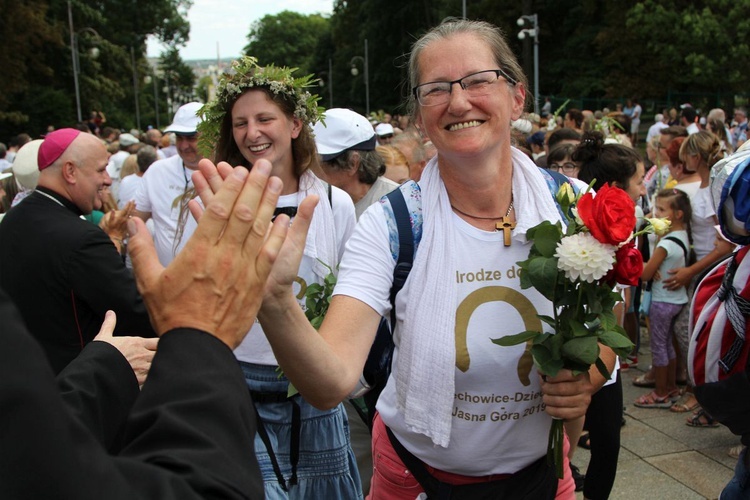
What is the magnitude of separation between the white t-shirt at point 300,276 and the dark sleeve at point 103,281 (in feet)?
1.92

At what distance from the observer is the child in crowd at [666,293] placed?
6.16m

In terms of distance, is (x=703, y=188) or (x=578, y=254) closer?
(x=578, y=254)

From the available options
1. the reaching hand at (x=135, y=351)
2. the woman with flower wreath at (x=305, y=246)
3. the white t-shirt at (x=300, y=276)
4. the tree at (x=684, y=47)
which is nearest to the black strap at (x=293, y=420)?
the woman with flower wreath at (x=305, y=246)

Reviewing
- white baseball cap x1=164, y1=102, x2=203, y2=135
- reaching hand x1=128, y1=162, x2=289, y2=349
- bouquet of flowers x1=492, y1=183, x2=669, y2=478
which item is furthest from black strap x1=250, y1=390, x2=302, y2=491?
white baseball cap x1=164, y1=102, x2=203, y2=135

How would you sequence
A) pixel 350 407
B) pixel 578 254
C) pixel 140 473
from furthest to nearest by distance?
pixel 350 407 → pixel 578 254 → pixel 140 473

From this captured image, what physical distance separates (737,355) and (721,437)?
3.33m

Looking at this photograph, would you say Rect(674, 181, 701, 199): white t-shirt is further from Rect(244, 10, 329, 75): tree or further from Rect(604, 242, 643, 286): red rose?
Rect(244, 10, 329, 75): tree

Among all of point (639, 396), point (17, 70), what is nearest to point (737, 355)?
point (639, 396)

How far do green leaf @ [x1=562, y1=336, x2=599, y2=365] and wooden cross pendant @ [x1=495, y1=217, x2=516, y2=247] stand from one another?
383 millimetres

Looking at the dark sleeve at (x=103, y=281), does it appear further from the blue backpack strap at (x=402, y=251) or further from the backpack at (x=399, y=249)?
the blue backpack strap at (x=402, y=251)

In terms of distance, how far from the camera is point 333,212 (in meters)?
3.73

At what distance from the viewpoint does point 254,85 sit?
3729mm

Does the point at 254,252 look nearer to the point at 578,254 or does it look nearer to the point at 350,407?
the point at 578,254

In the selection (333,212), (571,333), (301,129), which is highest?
(301,129)
